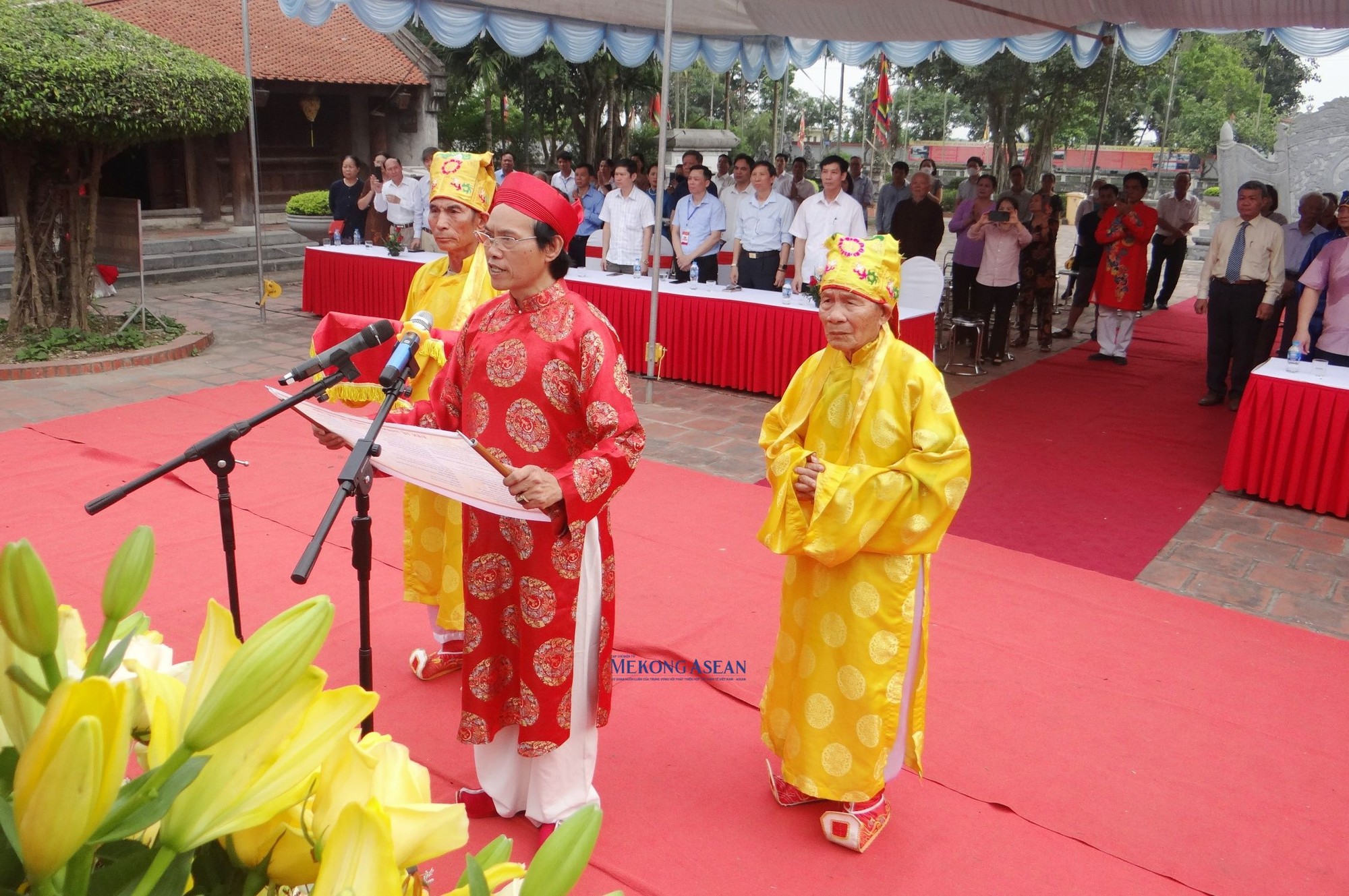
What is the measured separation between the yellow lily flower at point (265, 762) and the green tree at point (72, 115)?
7.65 metres

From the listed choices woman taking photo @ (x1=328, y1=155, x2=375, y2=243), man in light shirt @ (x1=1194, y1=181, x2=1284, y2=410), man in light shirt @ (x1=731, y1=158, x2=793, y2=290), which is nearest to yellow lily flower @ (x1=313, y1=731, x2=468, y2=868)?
man in light shirt @ (x1=1194, y1=181, x2=1284, y2=410)

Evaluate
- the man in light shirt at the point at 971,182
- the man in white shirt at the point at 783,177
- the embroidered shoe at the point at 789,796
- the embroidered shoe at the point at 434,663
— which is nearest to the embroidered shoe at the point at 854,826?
the embroidered shoe at the point at 789,796

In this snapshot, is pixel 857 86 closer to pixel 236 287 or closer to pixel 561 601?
pixel 236 287

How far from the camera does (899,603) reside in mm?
2562

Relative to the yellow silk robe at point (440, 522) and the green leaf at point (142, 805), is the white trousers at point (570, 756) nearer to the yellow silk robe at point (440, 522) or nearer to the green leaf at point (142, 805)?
the yellow silk robe at point (440, 522)

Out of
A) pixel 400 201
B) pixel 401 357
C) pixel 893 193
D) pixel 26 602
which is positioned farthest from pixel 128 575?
pixel 893 193

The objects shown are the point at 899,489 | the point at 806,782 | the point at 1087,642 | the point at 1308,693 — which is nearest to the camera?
the point at 899,489

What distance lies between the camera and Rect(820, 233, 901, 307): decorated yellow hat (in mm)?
2514

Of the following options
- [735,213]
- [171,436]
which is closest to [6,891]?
[171,436]

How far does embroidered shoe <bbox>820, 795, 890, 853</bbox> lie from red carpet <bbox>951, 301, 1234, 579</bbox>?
244 cm

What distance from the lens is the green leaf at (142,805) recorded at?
56 centimetres

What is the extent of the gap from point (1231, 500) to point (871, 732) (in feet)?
13.3

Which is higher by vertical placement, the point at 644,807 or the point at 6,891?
the point at 6,891

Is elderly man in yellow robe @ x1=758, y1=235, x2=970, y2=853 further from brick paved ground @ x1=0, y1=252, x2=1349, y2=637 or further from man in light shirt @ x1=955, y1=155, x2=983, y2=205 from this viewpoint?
man in light shirt @ x1=955, y1=155, x2=983, y2=205
